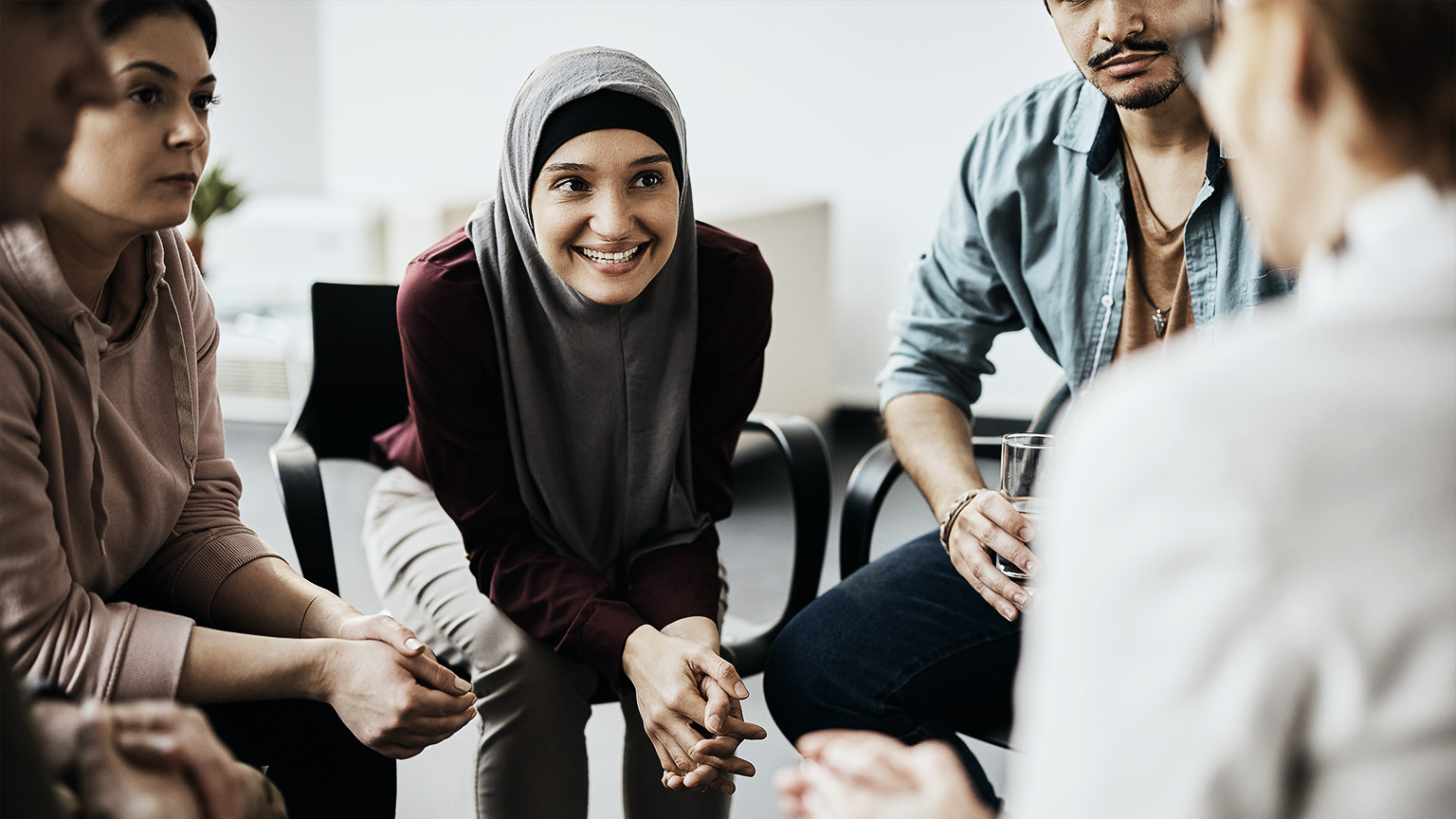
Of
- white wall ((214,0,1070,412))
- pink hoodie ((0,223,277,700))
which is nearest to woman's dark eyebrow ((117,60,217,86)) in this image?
pink hoodie ((0,223,277,700))

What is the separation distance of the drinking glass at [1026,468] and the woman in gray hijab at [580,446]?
376 millimetres

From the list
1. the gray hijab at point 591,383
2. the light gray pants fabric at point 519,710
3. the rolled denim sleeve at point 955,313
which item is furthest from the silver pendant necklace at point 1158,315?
the light gray pants fabric at point 519,710

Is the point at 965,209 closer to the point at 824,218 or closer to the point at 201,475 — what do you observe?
the point at 201,475

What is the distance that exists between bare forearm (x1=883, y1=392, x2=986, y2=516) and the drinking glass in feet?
0.94

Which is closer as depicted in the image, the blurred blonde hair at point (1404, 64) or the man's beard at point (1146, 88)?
the blurred blonde hair at point (1404, 64)

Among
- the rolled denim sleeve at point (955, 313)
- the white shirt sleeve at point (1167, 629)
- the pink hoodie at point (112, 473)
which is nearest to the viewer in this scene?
the white shirt sleeve at point (1167, 629)

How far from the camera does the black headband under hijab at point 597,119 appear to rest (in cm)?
148

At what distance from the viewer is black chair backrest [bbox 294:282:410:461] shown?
1.83 meters

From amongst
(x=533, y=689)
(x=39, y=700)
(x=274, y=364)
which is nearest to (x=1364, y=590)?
(x=39, y=700)

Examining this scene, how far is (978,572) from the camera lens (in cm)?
143

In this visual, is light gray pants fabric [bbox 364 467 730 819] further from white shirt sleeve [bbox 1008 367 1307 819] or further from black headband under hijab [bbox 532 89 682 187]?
white shirt sleeve [bbox 1008 367 1307 819]

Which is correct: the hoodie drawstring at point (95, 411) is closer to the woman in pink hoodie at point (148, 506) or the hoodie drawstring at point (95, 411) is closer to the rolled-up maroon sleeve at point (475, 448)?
the woman in pink hoodie at point (148, 506)

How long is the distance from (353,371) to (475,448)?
1.38 ft

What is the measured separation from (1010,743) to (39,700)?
100cm
